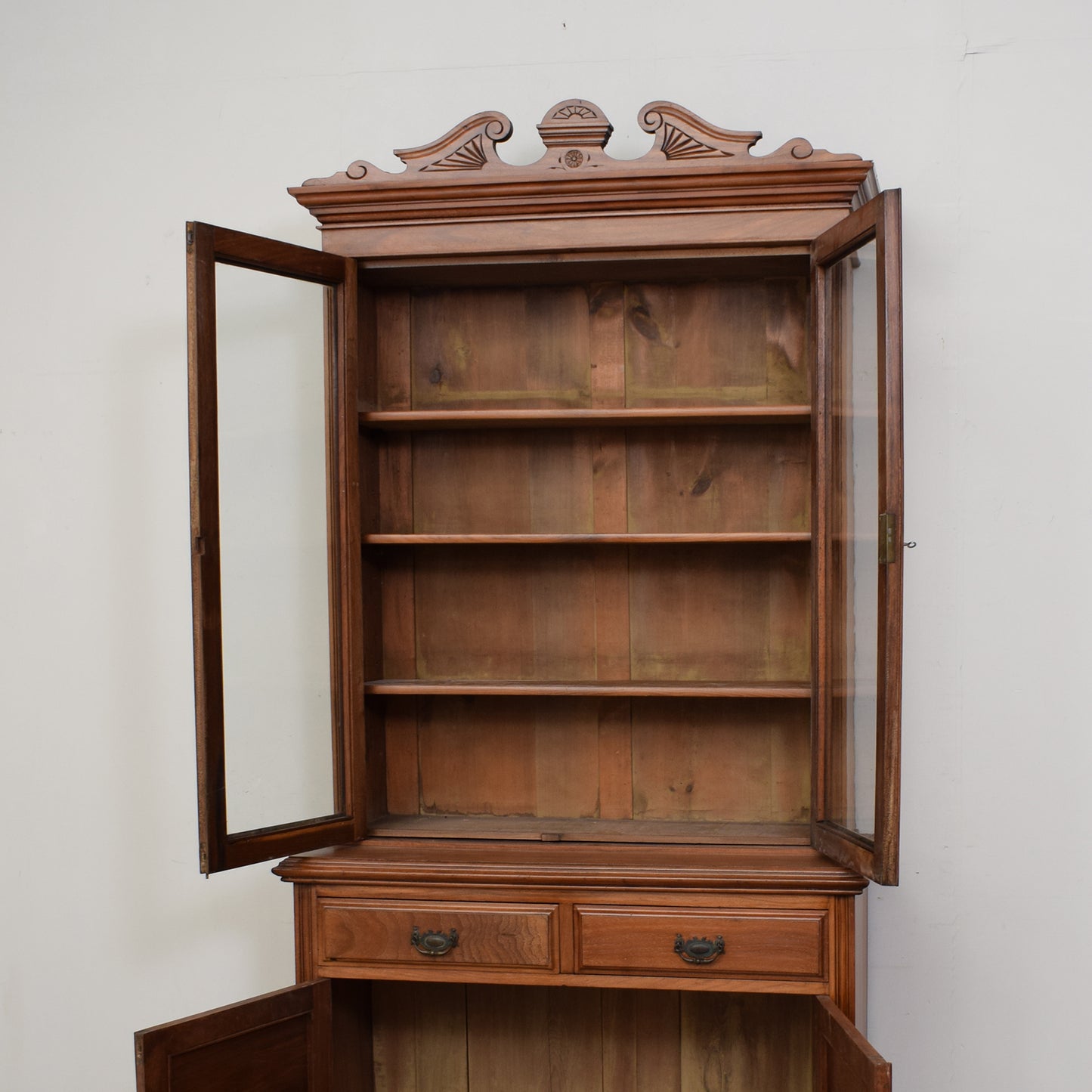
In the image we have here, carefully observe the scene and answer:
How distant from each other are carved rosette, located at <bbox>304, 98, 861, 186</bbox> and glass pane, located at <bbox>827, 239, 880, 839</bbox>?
0.27 meters

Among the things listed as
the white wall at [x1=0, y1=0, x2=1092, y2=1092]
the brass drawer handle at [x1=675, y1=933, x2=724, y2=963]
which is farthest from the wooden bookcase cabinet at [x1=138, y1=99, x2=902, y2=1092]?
the white wall at [x1=0, y1=0, x2=1092, y2=1092]

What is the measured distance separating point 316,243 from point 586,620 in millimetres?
1052

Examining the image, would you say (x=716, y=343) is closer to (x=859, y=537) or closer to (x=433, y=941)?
(x=859, y=537)

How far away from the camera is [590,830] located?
203 cm

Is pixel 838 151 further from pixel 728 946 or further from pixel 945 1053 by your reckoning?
pixel 945 1053

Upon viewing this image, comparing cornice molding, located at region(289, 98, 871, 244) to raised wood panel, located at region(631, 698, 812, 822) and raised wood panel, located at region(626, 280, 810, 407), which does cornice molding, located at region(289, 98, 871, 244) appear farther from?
raised wood panel, located at region(631, 698, 812, 822)

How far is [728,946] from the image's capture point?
5.92 feet

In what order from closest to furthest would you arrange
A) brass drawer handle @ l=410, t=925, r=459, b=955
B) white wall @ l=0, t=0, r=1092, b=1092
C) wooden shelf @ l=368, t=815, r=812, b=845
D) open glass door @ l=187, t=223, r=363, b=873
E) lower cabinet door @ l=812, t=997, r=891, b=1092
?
1. lower cabinet door @ l=812, t=997, r=891, b=1092
2. open glass door @ l=187, t=223, r=363, b=873
3. brass drawer handle @ l=410, t=925, r=459, b=955
4. wooden shelf @ l=368, t=815, r=812, b=845
5. white wall @ l=0, t=0, r=1092, b=1092

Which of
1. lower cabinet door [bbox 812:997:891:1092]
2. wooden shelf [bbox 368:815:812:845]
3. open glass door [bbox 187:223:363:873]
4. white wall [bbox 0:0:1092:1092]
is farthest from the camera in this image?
white wall [bbox 0:0:1092:1092]

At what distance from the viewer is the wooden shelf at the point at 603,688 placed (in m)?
1.91

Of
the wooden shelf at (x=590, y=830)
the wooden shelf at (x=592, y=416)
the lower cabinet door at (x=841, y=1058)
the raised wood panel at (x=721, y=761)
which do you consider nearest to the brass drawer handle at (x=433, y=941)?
the wooden shelf at (x=590, y=830)

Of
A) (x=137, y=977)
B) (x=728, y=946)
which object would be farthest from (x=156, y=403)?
(x=728, y=946)

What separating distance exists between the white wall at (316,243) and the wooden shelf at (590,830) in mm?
369

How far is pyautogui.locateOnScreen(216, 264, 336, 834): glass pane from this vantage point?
5.97 ft
